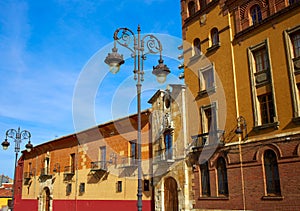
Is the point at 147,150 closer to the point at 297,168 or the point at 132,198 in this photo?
the point at 132,198

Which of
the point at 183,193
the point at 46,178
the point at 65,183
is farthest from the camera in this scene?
the point at 46,178

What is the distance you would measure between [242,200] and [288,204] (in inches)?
94.4

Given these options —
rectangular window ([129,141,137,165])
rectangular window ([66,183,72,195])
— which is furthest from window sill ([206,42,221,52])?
rectangular window ([66,183,72,195])

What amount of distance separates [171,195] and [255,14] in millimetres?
11409

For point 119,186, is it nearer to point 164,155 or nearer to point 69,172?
point 164,155

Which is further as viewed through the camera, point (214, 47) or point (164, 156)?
point (164, 156)

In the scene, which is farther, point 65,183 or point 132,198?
point 65,183

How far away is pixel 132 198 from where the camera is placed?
23.0m

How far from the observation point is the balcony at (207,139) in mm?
17591

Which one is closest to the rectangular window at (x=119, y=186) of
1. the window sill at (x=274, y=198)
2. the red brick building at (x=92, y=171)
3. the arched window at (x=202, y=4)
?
the red brick building at (x=92, y=171)

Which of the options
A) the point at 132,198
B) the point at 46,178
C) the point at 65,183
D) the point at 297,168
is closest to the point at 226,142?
the point at 297,168

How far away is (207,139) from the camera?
18.2 m

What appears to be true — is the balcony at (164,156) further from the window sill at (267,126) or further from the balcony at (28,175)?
the balcony at (28,175)

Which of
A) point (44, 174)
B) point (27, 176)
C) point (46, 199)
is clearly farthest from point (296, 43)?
point (27, 176)
